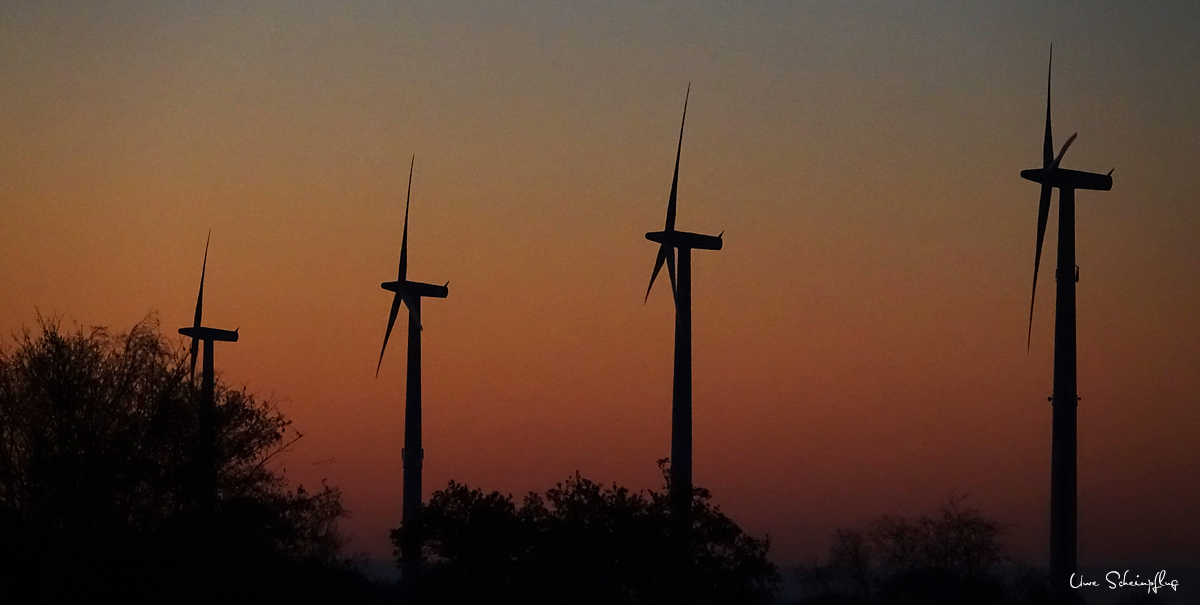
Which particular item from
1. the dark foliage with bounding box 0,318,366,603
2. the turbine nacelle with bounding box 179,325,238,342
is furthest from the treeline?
the turbine nacelle with bounding box 179,325,238,342

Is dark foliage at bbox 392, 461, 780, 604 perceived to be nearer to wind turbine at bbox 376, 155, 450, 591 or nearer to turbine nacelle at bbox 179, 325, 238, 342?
wind turbine at bbox 376, 155, 450, 591

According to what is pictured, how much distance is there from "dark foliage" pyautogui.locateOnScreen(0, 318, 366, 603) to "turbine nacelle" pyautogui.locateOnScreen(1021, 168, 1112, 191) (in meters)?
34.1

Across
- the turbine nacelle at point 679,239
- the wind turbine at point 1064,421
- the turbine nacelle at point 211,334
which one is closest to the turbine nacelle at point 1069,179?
the wind turbine at point 1064,421

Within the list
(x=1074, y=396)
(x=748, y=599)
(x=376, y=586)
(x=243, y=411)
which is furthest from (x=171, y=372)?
(x=1074, y=396)

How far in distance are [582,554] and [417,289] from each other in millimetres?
25129

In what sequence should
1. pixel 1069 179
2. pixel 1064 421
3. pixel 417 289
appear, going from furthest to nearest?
pixel 417 289 < pixel 1069 179 < pixel 1064 421

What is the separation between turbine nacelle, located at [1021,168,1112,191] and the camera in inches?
3019

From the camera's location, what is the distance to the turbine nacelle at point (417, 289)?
99.1 metres

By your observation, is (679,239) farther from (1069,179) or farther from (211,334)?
(211,334)

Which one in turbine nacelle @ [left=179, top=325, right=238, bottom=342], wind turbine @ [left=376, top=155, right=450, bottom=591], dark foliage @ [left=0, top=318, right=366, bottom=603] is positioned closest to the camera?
dark foliage @ [left=0, top=318, right=366, bottom=603]

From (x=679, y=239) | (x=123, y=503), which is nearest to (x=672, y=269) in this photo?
(x=679, y=239)

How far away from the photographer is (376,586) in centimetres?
9156

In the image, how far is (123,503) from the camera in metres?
72.2

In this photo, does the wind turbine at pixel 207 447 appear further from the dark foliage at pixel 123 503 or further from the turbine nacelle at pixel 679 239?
the turbine nacelle at pixel 679 239
